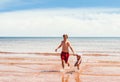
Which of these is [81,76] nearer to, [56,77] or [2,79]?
[56,77]

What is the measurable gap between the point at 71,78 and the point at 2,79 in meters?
3.36

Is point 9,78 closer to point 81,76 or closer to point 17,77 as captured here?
point 17,77

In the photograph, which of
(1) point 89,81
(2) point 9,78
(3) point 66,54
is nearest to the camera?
(1) point 89,81

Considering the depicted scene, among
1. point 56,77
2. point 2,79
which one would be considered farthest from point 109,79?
point 2,79

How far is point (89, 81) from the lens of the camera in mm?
15164

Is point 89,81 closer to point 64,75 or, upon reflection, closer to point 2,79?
point 64,75

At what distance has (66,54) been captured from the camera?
1809 cm

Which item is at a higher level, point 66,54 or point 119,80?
point 66,54

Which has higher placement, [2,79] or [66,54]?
[66,54]

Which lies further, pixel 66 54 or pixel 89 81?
pixel 66 54

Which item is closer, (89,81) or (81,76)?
(89,81)

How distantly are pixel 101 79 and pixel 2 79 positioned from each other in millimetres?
4826

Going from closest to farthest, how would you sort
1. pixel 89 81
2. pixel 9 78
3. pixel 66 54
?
pixel 89 81
pixel 9 78
pixel 66 54

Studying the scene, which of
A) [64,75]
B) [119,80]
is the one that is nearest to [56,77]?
[64,75]
